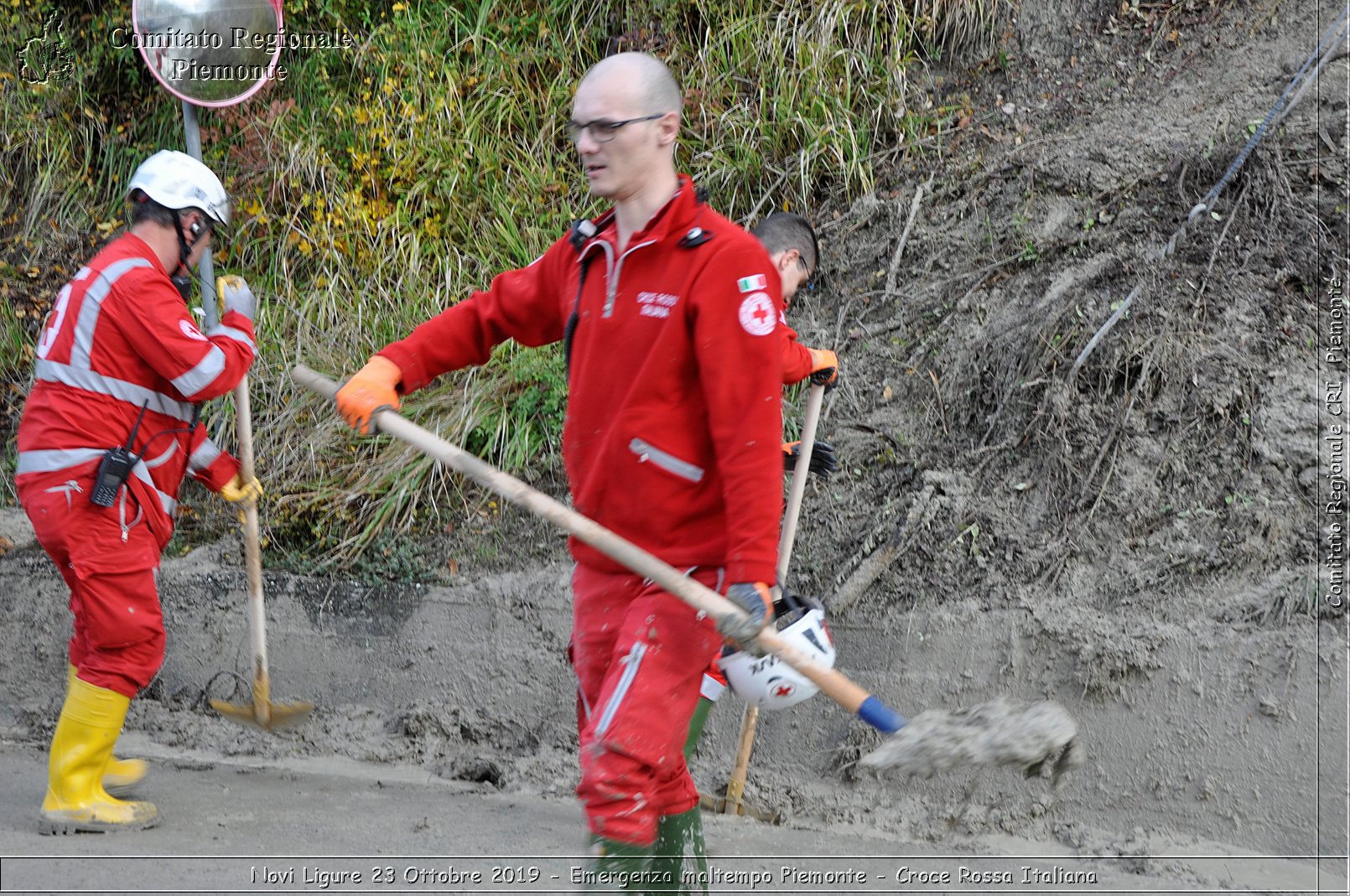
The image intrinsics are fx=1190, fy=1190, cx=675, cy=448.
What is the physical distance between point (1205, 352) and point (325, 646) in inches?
156

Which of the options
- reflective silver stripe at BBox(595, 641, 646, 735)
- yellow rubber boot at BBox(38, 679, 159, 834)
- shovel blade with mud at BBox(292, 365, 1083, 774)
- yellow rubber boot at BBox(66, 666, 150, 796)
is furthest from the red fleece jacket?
yellow rubber boot at BBox(66, 666, 150, 796)

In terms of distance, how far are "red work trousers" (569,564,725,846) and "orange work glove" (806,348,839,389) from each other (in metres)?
1.39

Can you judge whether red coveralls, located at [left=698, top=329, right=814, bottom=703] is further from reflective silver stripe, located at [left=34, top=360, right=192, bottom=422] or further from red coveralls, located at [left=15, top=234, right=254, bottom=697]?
reflective silver stripe, located at [left=34, top=360, right=192, bottom=422]

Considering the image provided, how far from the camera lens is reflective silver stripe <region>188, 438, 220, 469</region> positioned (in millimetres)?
4355

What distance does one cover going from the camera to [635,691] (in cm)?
271

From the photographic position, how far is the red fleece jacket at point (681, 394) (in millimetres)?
2660

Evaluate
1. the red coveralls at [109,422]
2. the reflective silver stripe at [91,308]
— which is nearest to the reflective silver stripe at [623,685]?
the red coveralls at [109,422]

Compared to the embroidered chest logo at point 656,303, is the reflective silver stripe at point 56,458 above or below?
below

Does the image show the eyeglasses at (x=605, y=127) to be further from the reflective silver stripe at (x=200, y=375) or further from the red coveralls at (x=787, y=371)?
the reflective silver stripe at (x=200, y=375)

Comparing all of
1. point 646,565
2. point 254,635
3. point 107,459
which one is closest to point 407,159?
point 254,635

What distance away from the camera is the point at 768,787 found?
4.41 meters

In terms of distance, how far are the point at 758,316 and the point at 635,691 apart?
0.90 metres

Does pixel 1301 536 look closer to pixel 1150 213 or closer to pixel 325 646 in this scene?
pixel 1150 213

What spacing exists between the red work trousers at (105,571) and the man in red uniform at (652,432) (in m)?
1.77
